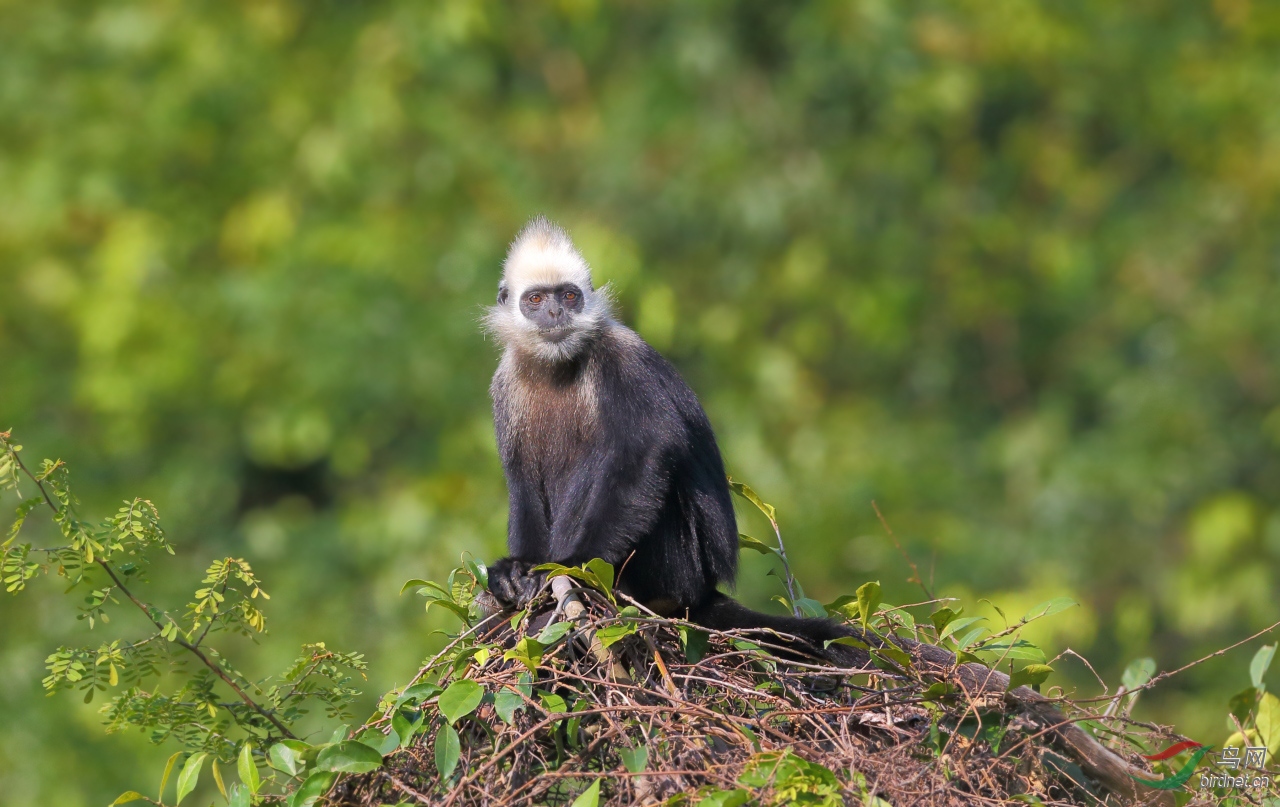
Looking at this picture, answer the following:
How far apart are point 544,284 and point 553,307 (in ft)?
0.58

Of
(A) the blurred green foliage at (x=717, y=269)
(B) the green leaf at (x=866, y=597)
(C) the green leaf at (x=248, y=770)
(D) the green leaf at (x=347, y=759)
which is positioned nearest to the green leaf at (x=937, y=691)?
(B) the green leaf at (x=866, y=597)

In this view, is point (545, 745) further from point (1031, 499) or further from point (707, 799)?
point (1031, 499)

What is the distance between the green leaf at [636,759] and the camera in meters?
2.74

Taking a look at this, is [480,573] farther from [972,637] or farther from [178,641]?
[972,637]

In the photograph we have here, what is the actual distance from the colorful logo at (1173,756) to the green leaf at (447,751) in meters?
1.57

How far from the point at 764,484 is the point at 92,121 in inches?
281

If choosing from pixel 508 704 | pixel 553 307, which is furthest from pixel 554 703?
pixel 553 307

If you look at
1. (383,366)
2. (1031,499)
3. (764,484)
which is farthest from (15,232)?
(1031,499)

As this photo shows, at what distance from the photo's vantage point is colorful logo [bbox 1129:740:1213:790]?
3053 millimetres

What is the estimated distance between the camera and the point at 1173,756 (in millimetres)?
3299

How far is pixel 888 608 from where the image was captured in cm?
354

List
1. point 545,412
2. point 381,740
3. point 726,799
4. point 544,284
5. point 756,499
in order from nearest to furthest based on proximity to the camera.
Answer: point 726,799, point 381,740, point 756,499, point 545,412, point 544,284

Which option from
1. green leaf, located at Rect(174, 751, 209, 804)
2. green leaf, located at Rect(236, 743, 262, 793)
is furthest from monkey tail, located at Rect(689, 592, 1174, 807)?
green leaf, located at Rect(174, 751, 209, 804)

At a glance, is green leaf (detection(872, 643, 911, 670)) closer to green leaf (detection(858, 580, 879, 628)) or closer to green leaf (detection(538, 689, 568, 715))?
green leaf (detection(858, 580, 879, 628))
